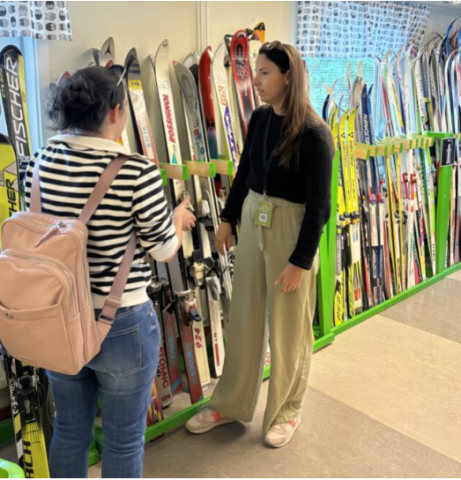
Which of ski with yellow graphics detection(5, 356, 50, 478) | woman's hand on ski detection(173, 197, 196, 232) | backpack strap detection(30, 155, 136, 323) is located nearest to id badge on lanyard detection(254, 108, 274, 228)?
woman's hand on ski detection(173, 197, 196, 232)

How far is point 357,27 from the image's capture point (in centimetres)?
320

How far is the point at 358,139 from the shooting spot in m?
3.09

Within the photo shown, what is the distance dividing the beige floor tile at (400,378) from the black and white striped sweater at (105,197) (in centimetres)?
154

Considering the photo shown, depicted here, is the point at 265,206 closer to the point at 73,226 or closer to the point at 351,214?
the point at 73,226

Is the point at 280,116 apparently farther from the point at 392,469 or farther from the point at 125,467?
the point at 392,469

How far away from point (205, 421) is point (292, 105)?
4.29ft

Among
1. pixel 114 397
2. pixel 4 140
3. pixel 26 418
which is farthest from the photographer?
pixel 26 418

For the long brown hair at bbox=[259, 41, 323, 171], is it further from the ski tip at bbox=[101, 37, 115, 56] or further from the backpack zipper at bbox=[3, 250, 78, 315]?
the backpack zipper at bbox=[3, 250, 78, 315]

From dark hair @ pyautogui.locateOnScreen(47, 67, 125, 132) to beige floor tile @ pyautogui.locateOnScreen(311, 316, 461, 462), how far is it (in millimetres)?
1769

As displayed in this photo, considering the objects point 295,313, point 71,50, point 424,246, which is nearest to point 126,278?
point 295,313

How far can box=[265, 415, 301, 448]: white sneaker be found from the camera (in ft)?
6.72

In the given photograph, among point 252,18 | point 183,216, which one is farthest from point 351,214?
point 183,216

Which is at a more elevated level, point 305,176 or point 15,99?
point 15,99

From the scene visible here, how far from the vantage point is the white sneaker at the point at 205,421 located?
215 cm
